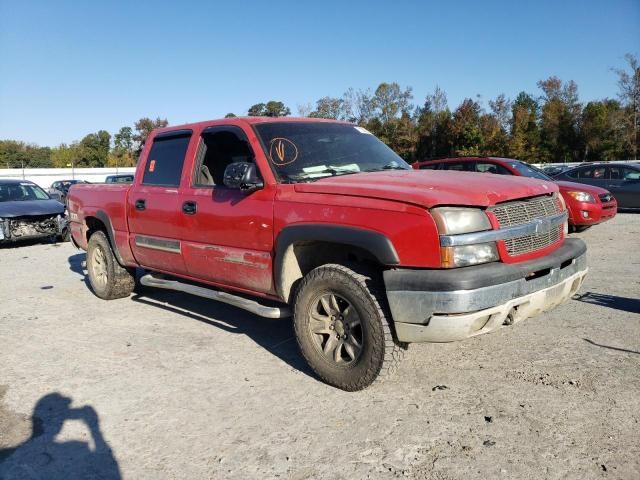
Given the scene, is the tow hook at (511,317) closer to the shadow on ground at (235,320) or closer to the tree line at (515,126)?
the shadow on ground at (235,320)

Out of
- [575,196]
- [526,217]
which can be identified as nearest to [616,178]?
[575,196]

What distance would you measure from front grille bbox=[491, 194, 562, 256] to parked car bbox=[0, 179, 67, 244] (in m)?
11.3

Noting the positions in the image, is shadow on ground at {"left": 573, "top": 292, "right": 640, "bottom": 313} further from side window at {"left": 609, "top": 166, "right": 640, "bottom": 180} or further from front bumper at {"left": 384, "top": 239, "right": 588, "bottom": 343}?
side window at {"left": 609, "top": 166, "right": 640, "bottom": 180}

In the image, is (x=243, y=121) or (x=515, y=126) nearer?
(x=243, y=121)

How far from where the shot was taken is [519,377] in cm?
378

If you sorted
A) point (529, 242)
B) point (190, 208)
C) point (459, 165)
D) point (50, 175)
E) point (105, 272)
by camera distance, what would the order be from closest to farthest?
point (529, 242) → point (190, 208) → point (105, 272) → point (459, 165) → point (50, 175)

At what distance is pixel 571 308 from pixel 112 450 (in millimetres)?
4481

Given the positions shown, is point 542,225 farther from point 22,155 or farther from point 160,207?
point 22,155

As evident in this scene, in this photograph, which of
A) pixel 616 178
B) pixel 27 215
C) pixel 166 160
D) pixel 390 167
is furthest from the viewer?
pixel 616 178

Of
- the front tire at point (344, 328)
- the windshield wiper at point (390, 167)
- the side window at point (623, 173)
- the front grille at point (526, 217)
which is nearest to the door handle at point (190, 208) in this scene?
the front tire at point (344, 328)

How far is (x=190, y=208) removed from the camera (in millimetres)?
4750

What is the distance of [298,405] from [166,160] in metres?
3.03

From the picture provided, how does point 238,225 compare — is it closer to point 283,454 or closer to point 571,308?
point 283,454

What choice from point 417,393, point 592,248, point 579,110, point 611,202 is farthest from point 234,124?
point 579,110
